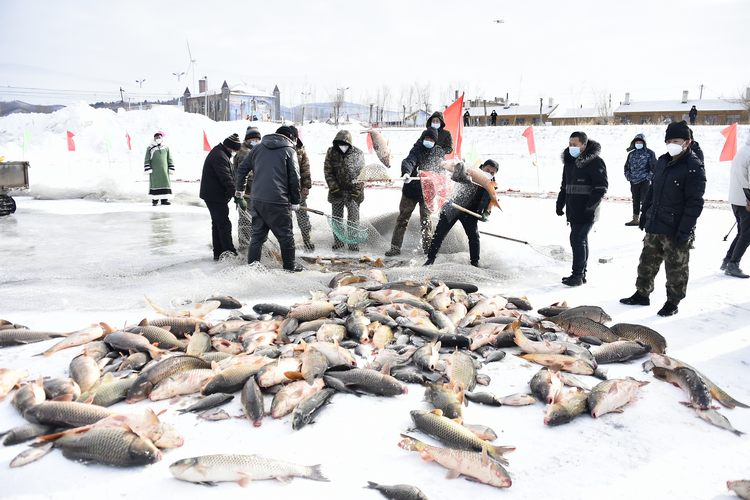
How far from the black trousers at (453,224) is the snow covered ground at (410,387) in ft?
0.73

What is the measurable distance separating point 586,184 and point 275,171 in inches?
158

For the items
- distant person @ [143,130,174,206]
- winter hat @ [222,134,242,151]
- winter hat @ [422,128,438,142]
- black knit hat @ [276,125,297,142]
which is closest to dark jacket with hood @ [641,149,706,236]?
winter hat @ [422,128,438,142]

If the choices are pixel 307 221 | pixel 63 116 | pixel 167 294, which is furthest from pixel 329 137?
pixel 167 294

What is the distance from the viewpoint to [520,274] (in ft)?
21.1

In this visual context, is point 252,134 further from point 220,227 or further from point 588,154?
point 588,154

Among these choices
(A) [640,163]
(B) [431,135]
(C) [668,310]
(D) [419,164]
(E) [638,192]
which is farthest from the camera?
(E) [638,192]

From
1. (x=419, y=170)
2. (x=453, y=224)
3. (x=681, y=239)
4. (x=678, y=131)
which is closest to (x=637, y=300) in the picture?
(x=681, y=239)

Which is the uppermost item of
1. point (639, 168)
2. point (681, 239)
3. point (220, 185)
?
point (639, 168)

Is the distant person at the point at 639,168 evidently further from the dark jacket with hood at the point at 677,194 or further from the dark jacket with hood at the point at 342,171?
the dark jacket with hood at the point at 342,171

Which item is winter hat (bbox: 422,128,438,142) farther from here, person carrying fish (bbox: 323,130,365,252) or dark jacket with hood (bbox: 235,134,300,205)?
dark jacket with hood (bbox: 235,134,300,205)

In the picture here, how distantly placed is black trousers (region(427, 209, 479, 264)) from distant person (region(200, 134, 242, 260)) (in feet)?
9.80

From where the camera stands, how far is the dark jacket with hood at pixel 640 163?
9.65 meters

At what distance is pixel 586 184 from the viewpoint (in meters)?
5.75

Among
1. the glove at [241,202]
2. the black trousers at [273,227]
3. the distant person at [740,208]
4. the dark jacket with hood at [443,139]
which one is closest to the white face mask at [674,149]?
the distant person at [740,208]
